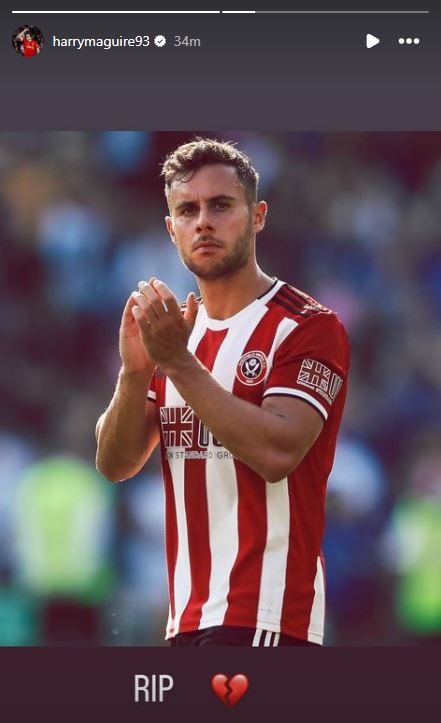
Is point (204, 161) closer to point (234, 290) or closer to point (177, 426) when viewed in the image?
point (234, 290)

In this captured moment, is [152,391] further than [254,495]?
Yes

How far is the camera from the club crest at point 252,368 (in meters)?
2.89

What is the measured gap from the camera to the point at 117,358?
612 centimetres

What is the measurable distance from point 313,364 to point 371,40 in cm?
85

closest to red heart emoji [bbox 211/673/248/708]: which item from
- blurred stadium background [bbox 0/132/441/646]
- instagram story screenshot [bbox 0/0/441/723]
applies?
instagram story screenshot [bbox 0/0/441/723]

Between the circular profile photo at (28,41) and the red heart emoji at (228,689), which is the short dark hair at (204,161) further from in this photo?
the red heart emoji at (228,689)

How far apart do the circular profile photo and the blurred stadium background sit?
2967 mm

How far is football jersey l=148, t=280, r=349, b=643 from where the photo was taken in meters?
2.76


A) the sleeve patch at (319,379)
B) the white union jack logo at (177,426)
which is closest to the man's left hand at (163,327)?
the white union jack logo at (177,426)

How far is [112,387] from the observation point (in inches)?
239

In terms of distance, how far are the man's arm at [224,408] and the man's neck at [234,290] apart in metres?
0.34

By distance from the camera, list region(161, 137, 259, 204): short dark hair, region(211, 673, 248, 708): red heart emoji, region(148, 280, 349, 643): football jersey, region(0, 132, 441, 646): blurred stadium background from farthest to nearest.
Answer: region(0, 132, 441, 646): blurred stadium background < region(161, 137, 259, 204): short dark hair < region(148, 280, 349, 643): football jersey < region(211, 673, 248, 708): red heart emoji

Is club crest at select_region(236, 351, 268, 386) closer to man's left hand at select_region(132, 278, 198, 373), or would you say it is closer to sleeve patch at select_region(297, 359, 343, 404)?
sleeve patch at select_region(297, 359, 343, 404)

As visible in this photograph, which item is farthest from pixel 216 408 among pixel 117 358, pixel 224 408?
pixel 117 358
